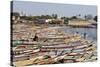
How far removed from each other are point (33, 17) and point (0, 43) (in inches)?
16.2

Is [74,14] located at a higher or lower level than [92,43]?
higher

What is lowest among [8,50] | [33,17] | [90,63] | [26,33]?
[90,63]

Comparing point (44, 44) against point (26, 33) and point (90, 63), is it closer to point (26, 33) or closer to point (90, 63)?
point (26, 33)

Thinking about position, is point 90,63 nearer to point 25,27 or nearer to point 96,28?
point 96,28

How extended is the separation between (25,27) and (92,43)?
2.52 feet

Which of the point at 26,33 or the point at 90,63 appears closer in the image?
the point at 26,33

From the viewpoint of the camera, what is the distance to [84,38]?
101 inches

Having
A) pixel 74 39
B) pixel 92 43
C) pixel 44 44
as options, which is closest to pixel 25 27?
pixel 44 44

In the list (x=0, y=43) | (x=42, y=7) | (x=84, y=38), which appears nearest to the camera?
(x=0, y=43)

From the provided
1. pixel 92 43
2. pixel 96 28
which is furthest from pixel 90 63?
pixel 96 28

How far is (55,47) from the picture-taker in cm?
244

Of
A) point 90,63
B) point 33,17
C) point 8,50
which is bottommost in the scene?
point 90,63

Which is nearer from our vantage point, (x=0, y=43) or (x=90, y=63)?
(x=0, y=43)

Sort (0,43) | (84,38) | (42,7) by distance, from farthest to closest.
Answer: (84,38), (42,7), (0,43)
